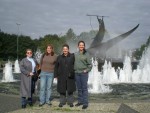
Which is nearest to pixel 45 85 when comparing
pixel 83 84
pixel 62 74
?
pixel 62 74

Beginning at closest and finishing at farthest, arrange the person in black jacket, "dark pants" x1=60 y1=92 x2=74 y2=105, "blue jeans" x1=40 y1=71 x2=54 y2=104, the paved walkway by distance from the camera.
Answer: the paved walkway < the person in black jacket < "dark pants" x1=60 y1=92 x2=74 y2=105 < "blue jeans" x1=40 y1=71 x2=54 y2=104

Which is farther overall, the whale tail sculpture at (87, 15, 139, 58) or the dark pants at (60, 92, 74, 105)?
the whale tail sculpture at (87, 15, 139, 58)

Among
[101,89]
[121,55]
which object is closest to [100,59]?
[121,55]

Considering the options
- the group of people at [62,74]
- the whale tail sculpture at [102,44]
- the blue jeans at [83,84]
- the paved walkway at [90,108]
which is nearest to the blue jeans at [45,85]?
the group of people at [62,74]

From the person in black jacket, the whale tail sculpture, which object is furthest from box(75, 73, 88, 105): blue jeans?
the whale tail sculpture

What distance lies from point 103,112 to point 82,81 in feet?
2.91

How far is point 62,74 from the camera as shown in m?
7.51

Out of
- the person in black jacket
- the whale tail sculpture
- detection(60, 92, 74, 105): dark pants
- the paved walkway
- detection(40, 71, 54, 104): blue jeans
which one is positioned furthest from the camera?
the whale tail sculpture

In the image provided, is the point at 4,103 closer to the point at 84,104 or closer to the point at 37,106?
the point at 37,106

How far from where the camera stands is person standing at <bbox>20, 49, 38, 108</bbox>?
778cm

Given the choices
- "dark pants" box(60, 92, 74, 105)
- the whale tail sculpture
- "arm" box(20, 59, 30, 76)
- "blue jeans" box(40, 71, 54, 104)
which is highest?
the whale tail sculpture

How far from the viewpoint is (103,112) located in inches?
285

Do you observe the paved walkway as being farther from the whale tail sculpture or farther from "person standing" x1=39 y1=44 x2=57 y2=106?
the whale tail sculpture

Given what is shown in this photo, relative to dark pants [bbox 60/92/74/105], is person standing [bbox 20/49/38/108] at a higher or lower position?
higher
